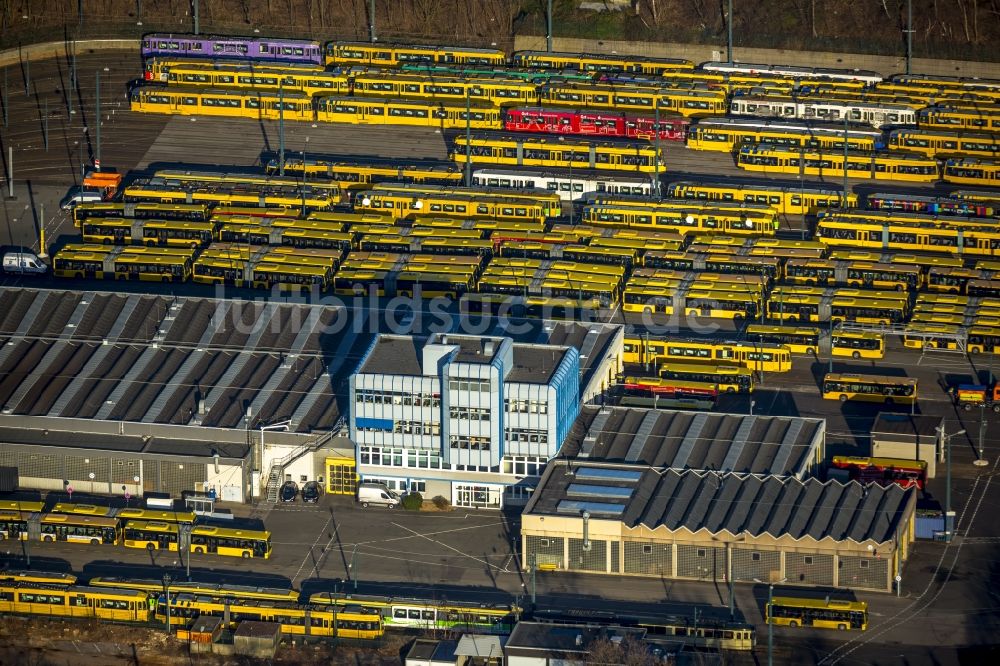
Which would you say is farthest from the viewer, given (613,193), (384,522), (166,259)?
(613,193)

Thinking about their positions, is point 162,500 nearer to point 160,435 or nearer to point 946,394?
point 160,435

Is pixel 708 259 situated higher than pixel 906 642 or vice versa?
pixel 708 259

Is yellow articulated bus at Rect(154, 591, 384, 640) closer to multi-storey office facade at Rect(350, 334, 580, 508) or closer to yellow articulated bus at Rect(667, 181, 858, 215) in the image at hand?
multi-storey office facade at Rect(350, 334, 580, 508)

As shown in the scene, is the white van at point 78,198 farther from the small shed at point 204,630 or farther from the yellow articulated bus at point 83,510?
the small shed at point 204,630

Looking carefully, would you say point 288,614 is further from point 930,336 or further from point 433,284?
point 930,336

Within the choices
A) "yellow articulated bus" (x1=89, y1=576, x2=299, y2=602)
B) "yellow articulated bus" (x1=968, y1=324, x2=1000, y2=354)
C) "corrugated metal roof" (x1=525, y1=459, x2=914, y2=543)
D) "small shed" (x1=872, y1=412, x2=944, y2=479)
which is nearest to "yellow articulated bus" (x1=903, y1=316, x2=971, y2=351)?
"yellow articulated bus" (x1=968, y1=324, x2=1000, y2=354)

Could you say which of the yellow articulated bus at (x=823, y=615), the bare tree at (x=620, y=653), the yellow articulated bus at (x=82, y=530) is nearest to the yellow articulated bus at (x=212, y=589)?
the yellow articulated bus at (x=82, y=530)

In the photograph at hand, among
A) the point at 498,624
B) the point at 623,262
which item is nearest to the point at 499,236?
the point at 623,262
